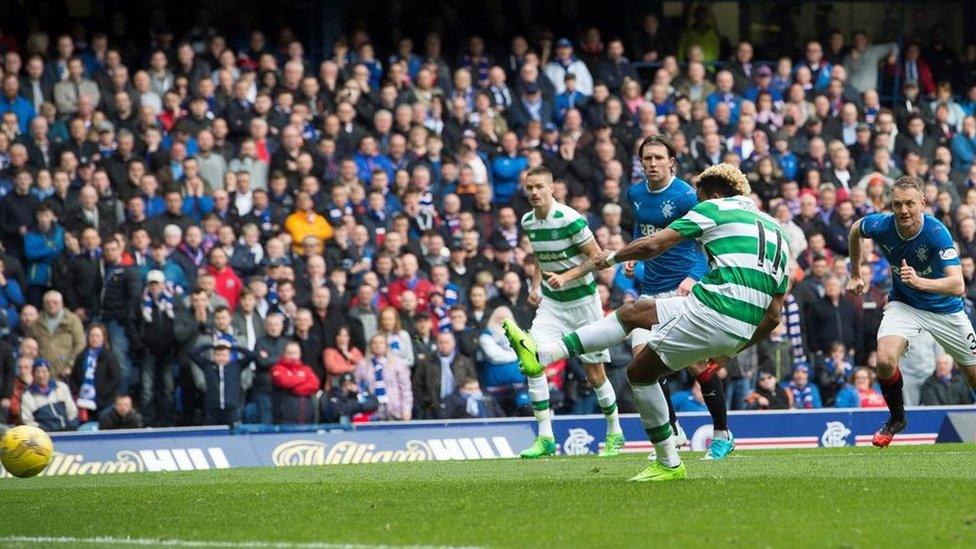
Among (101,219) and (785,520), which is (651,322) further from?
(101,219)

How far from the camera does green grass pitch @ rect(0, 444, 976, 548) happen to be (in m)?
9.54

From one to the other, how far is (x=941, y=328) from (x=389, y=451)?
6.95 metres

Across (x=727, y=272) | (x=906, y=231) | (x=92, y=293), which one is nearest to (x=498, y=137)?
(x=92, y=293)

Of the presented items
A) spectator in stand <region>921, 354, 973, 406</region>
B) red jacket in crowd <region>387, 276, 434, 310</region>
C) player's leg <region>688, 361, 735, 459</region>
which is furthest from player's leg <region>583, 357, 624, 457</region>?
spectator in stand <region>921, 354, 973, 406</region>

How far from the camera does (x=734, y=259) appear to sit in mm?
11586

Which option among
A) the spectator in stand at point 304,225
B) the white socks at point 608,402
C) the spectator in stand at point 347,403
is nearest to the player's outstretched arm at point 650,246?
the white socks at point 608,402

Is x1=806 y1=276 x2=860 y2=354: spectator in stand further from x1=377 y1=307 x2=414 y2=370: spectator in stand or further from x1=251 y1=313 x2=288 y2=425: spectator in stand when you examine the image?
x1=251 y1=313 x2=288 y2=425: spectator in stand

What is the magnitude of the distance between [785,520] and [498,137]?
15.8 m

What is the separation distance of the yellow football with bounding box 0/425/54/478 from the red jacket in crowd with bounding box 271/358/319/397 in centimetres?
688

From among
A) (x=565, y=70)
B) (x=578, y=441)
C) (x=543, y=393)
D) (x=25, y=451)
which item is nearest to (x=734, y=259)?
(x=543, y=393)

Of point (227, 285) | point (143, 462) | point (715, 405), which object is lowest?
point (143, 462)

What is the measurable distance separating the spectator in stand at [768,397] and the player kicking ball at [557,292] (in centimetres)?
587

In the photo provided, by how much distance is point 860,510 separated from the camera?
33.9 ft

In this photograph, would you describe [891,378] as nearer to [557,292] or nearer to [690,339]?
[557,292]
